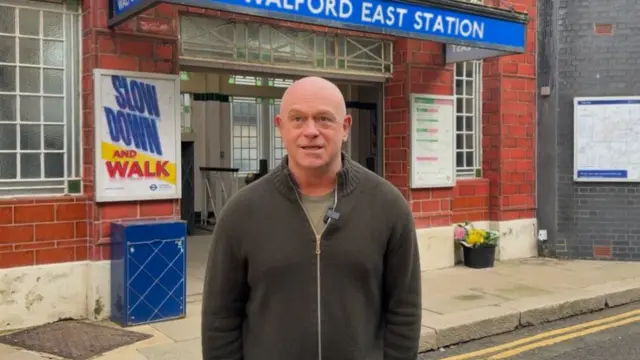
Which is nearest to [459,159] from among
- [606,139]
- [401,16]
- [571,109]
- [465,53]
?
[465,53]

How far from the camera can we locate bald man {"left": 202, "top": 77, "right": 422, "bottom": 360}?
227 cm

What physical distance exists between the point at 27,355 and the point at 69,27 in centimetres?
314

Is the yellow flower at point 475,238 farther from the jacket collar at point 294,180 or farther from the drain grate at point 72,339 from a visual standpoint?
the jacket collar at point 294,180

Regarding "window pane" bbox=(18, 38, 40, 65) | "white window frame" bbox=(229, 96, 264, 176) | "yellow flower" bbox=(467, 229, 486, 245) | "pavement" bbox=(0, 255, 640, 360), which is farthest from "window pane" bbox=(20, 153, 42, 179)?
"white window frame" bbox=(229, 96, 264, 176)

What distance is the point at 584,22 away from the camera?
9.98m

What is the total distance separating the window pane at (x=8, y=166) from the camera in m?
6.13

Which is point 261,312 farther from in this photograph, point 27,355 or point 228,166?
point 228,166

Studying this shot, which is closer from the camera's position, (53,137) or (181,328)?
(181,328)

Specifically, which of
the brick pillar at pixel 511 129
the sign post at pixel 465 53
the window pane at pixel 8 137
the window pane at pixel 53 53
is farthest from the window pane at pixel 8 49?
the brick pillar at pixel 511 129

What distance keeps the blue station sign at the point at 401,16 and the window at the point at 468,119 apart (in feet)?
5.90

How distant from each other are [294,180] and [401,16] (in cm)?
504

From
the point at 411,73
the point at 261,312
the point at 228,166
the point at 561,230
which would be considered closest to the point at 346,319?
the point at 261,312

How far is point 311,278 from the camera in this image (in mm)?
2271

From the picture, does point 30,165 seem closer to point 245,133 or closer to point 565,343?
point 565,343
